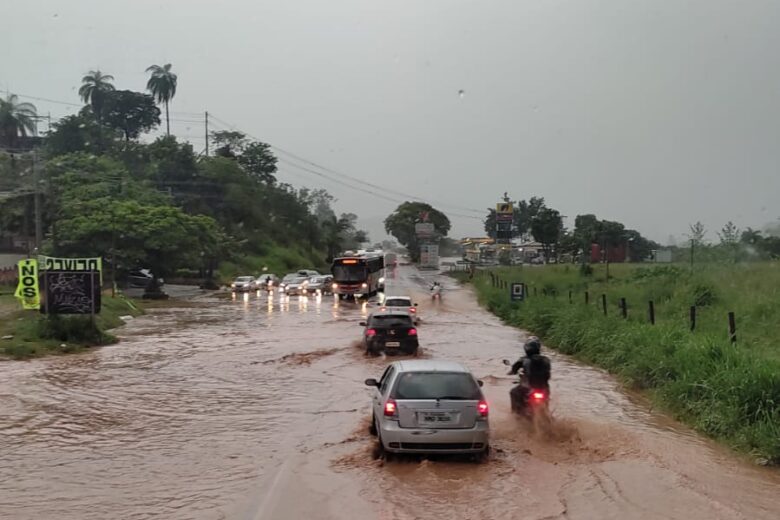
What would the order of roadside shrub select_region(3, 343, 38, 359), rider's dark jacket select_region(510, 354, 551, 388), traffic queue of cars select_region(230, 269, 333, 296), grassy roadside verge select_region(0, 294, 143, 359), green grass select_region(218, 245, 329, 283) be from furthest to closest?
green grass select_region(218, 245, 329, 283) → traffic queue of cars select_region(230, 269, 333, 296) → grassy roadside verge select_region(0, 294, 143, 359) → roadside shrub select_region(3, 343, 38, 359) → rider's dark jacket select_region(510, 354, 551, 388)

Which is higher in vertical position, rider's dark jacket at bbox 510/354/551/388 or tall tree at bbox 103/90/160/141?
tall tree at bbox 103/90/160/141

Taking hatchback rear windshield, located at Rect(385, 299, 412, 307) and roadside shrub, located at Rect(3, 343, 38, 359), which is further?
hatchback rear windshield, located at Rect(385, 299, 412, 307)

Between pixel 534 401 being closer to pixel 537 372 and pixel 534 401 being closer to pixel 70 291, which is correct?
pixel 537 372

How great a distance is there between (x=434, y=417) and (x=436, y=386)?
1.51 feet

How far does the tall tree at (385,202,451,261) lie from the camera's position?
5172 inches

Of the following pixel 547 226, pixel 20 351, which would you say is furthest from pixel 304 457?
pixel 547 226

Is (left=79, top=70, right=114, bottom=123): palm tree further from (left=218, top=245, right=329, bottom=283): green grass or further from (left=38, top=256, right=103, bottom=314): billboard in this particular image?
(left=38, top=256, right=103, bottom=314): billboard

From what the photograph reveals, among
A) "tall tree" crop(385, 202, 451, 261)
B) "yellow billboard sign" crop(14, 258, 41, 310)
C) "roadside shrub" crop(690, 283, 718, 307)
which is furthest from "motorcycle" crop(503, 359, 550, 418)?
"tall tree" crop(385, 202, 451, 261)

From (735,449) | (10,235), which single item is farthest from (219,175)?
(735,449)

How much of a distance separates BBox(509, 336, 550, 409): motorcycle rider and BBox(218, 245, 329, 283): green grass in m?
68.9

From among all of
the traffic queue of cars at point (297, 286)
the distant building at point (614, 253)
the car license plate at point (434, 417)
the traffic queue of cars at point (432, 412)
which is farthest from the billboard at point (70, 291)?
the distant building at point (614, 253)

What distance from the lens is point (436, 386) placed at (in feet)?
34.3

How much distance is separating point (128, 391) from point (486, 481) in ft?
35.7

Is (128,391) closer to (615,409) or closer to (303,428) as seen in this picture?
(303,428)
